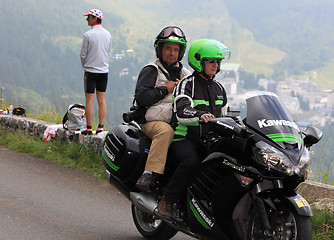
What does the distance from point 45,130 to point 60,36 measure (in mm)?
163969

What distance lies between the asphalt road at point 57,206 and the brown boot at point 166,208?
906mm

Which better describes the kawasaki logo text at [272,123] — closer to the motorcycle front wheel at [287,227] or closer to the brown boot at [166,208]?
the motorcycle front wheel at [287,227]

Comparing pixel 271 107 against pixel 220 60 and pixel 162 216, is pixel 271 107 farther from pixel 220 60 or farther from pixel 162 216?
pixel 162 216

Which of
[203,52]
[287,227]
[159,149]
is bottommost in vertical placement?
[287,227]

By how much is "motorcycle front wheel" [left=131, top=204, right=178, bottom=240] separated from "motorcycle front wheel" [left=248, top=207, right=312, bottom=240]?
1.54 m

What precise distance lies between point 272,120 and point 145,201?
1.59 meters

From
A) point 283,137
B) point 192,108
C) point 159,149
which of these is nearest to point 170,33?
point 192,108

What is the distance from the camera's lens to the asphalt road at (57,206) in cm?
477

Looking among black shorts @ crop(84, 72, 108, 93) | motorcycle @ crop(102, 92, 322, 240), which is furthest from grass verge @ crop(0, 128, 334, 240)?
motorcycle @ crop(102, 92, 322, 240)

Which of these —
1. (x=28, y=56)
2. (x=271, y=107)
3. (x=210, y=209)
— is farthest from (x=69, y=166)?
(x=28, y=56)

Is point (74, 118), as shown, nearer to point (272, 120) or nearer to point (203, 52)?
point (203, 52)

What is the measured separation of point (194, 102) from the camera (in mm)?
3957

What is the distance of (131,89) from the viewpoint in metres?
116

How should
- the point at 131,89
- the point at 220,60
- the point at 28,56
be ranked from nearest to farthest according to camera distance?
the point at 220,60, the point at 131,89, the point at 28,56
